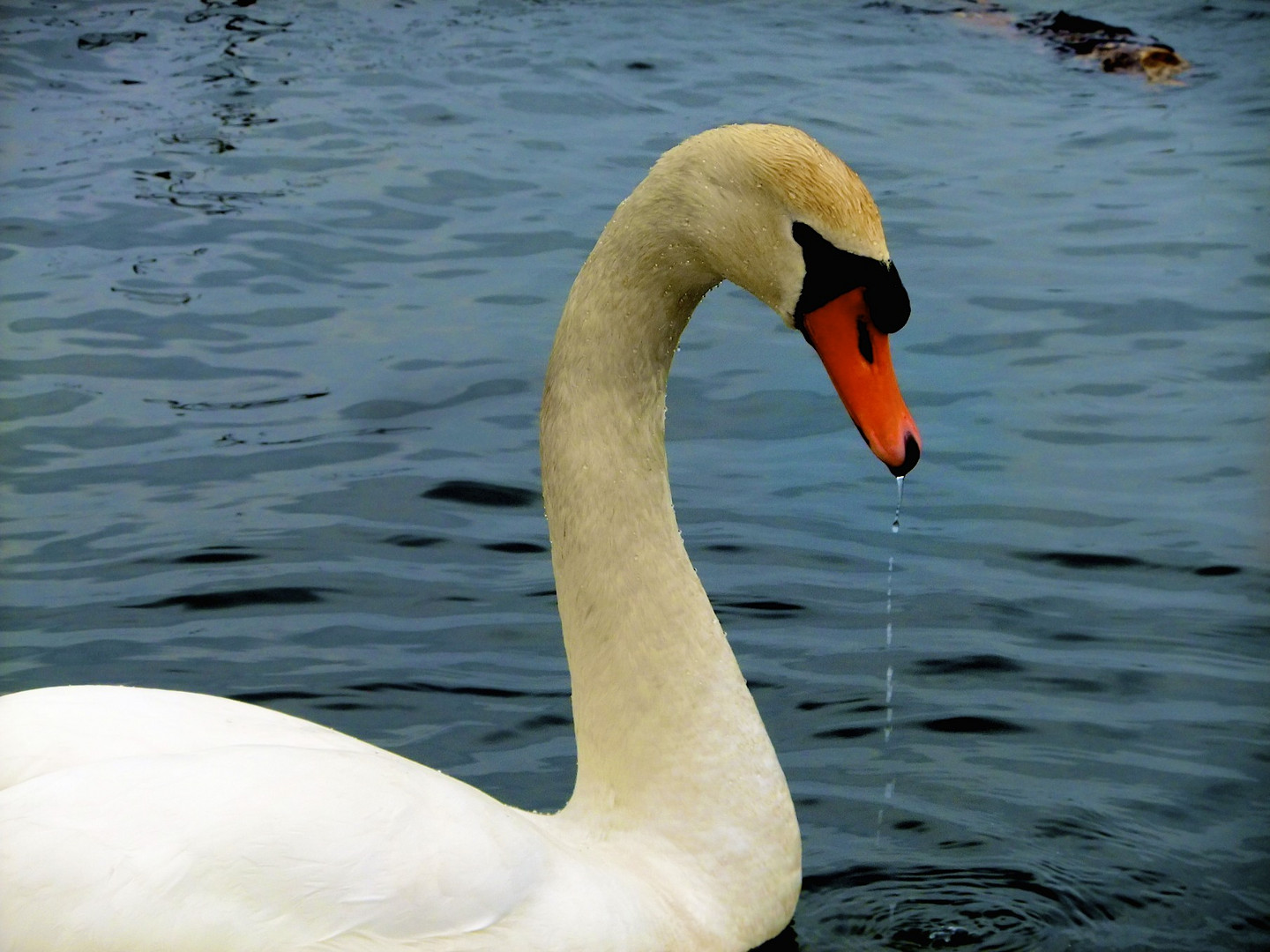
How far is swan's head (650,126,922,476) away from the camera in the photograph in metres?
2.95

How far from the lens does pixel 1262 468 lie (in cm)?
616

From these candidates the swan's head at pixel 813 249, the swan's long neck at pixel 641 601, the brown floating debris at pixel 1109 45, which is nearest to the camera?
the swan's head at pixel 813 249

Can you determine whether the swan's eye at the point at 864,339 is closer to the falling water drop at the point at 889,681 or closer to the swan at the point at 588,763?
the swan at the point at 588,763

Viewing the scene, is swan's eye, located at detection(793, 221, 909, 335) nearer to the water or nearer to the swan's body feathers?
the swan's body feathers

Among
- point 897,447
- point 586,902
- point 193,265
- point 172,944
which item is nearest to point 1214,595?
point 897,447

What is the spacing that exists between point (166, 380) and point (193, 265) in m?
1.51

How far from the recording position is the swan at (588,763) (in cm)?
255

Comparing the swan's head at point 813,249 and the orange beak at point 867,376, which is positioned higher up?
the swan's head at point 813,249

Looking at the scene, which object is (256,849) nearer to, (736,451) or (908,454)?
(908,454)

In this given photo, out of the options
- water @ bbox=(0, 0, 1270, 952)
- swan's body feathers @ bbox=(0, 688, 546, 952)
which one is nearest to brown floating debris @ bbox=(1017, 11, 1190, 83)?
water @ bbox=(0, 0, 1270, 952)

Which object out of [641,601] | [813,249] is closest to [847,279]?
[813,249]

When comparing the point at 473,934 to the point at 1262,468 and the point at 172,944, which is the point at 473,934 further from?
the point at 1262,468

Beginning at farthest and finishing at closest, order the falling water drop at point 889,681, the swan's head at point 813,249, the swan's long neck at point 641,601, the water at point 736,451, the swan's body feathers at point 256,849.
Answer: the water at point 736,451, the falling water drop at point 889,681, the swan's long neck at point 641,601, the swan's head at point 813,249, the swan's body feathers at point 256,849

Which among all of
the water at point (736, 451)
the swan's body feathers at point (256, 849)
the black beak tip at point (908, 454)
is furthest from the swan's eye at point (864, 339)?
the water at point (736, 451)
